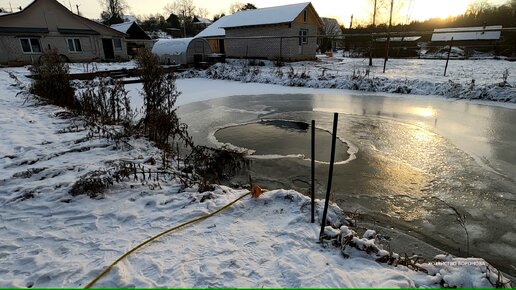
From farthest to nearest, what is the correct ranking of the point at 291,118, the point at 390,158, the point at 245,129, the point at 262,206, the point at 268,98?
the point at 268,98
the point at 291,118
the point at 245,129
the point at 390,158
the point at 262,206

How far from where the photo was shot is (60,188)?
409cm

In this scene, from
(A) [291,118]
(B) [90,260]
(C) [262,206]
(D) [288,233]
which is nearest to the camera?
(B) [90,260]

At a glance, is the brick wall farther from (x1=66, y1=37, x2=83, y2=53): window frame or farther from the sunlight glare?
the sunlight glare

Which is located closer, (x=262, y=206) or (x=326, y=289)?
(x=326, y=289)

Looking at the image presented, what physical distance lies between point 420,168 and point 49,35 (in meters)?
29.4

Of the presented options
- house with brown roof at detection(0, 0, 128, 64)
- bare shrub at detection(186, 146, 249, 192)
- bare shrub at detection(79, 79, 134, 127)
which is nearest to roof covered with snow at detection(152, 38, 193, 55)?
house with brown roof at detection(0, 0, 128, 64)

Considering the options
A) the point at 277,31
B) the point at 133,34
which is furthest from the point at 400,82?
the point at 133,34

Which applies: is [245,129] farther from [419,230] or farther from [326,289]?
[326,289]

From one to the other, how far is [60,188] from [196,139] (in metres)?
3.23

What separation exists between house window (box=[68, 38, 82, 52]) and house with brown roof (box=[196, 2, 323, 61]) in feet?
41.4

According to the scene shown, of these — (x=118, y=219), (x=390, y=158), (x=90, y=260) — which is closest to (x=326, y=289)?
(x=90, y=260)

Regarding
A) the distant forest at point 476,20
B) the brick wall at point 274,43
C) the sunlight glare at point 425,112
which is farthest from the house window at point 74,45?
the distant forest at point 476,20

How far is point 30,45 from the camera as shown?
961 inches

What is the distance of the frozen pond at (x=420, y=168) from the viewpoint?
3635 mm
